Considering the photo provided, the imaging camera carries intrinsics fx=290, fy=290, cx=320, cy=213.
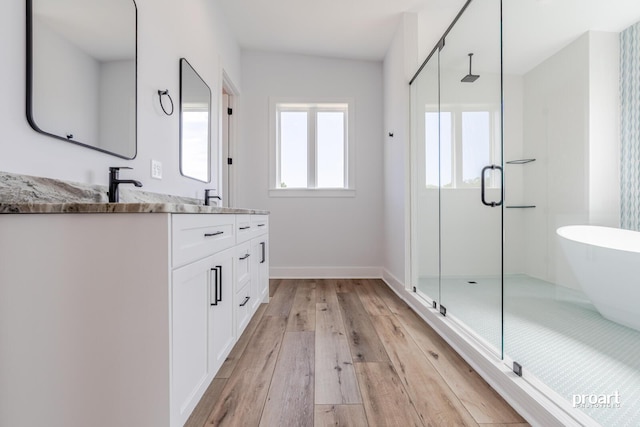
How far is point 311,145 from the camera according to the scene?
363cm

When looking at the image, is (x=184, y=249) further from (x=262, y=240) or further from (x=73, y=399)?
(x=262, y=240)

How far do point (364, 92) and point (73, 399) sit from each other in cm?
363

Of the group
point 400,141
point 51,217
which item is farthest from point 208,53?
point 51,217

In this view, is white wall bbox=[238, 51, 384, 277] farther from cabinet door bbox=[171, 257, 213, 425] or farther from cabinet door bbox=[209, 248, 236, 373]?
cabinet door bbox=[171, 257, 213, 425]

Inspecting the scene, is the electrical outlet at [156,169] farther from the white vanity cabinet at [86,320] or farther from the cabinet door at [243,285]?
the white vanity cabinet at [86,320]

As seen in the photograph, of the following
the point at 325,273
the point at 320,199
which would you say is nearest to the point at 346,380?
the point at 325,273

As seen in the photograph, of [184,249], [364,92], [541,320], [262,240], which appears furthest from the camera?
[364,92]

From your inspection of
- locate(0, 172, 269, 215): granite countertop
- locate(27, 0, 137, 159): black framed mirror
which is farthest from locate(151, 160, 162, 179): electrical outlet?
locate(0, 172, 269, 215): granite countertop

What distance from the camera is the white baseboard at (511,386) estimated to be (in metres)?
0.97

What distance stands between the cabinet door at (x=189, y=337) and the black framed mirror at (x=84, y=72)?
2.37ft

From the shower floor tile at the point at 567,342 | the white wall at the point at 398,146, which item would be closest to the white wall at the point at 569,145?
the shower floor tile at the point at 567,342

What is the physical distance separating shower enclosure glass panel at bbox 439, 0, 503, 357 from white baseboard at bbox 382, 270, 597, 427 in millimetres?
77

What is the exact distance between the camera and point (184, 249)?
977mm

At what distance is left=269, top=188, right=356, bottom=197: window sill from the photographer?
3547mm
